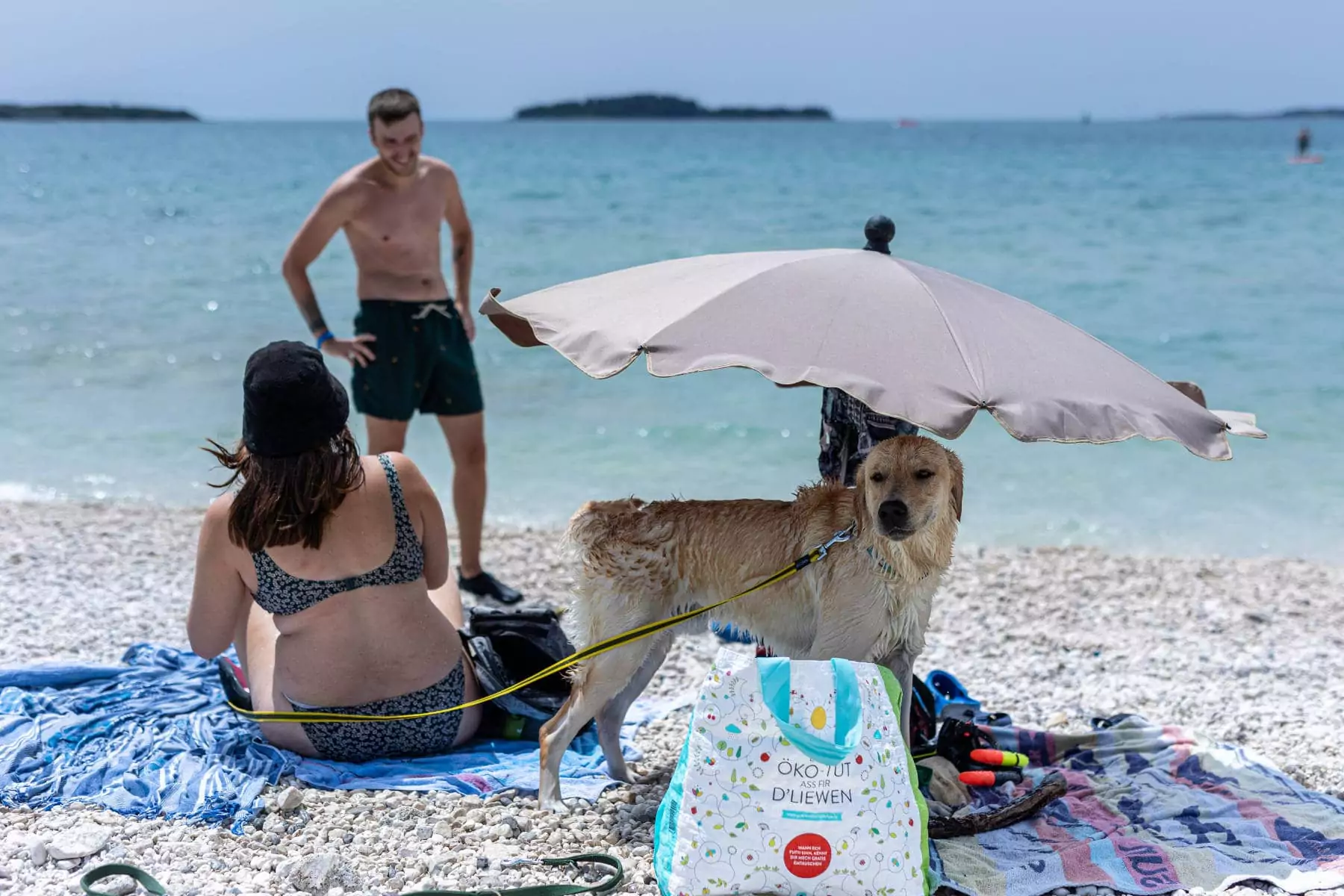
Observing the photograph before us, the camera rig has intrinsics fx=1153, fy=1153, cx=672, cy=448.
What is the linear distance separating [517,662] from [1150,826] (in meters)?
2.60

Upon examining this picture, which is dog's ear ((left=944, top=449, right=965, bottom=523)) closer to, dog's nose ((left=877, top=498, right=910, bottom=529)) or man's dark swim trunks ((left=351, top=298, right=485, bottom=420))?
dog's nose ((left=877, top=498, right=910, bottom=529))

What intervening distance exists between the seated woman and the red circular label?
1.79 metres

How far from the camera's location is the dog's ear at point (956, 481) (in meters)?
3.95

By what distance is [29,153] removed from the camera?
197 feet

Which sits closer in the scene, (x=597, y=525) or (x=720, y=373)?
(x=597, y=525)

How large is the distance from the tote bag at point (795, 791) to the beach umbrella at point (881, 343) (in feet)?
2.80

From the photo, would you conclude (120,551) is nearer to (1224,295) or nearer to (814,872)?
(814,872)

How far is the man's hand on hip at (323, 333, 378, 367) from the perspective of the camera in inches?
258

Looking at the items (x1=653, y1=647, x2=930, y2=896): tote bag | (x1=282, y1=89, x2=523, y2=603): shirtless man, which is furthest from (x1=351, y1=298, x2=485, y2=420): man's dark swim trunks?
(x1=653, y1=647, x2=930, y2=896): tote bag

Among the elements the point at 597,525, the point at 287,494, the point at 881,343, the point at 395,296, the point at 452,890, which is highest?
the point at 881,343

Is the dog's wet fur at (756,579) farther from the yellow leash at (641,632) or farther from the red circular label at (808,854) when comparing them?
the red circular label at (808,854)

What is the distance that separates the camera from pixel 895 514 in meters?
3.68

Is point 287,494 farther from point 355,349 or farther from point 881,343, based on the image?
point 355,349

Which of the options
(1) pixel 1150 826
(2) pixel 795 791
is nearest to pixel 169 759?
(2) pixel 795 791
